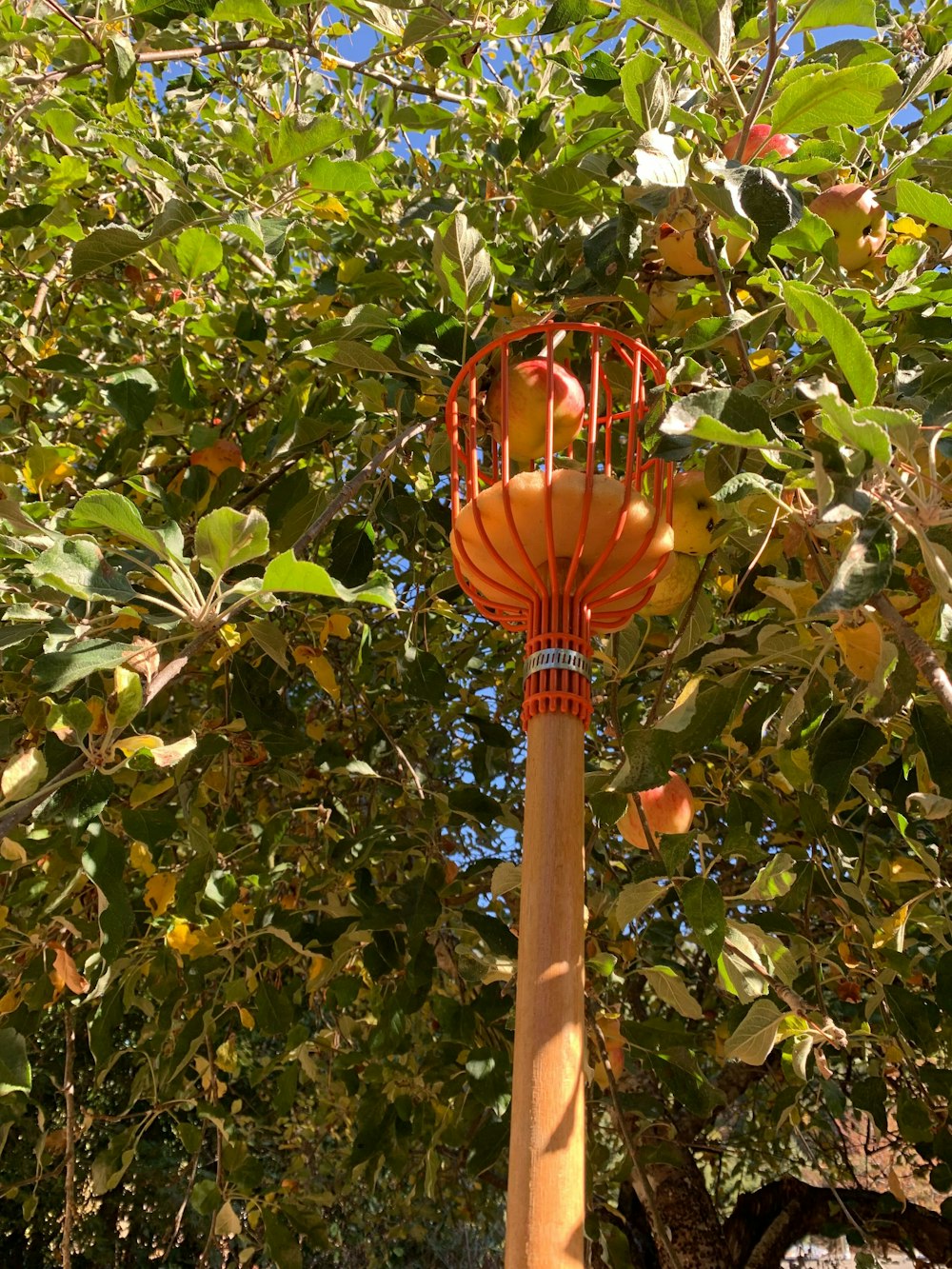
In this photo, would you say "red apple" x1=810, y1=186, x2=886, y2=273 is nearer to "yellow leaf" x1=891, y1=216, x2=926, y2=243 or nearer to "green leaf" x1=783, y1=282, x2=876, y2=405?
"yellow leaf" x1=891, y1=216, x2=926, y2=243

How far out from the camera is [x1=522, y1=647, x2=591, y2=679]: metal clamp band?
29.6 inches

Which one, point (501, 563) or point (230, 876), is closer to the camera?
point (501, 563)

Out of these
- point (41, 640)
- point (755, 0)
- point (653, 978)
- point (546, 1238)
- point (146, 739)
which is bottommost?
point (546, 1238)

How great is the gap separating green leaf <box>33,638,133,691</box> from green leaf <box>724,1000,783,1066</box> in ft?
2.32

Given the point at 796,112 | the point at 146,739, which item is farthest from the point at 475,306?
the point at 146,739

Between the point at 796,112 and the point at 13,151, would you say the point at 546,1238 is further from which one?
the point at 13,151

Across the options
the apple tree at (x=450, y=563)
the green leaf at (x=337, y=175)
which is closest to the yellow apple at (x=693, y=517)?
the apple tree at (x=450, y=563)

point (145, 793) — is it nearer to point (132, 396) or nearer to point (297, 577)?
point (132, 396)

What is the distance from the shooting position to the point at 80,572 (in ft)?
3.07

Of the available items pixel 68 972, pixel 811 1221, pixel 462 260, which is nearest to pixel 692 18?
pixel 462 260

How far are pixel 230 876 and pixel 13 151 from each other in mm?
1598

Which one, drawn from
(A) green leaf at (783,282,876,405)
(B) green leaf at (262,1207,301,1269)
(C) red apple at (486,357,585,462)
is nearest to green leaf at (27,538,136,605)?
(C) red apple at (486,357,585,462)

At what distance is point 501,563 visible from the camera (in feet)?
2.55

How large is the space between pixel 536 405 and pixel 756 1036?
2.18 feet
